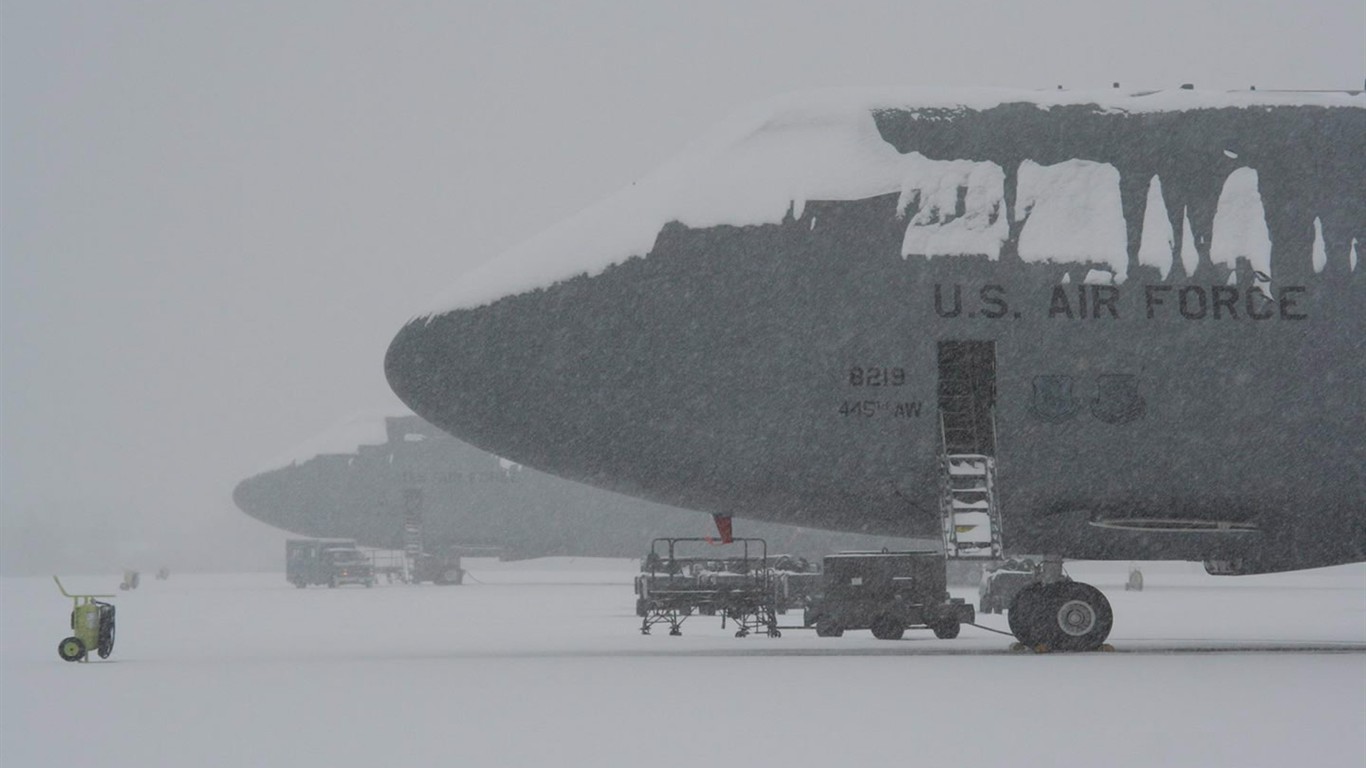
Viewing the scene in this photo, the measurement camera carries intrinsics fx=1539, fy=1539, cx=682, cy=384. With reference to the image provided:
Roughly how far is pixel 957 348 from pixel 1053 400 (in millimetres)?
1269

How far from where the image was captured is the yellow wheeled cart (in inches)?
720

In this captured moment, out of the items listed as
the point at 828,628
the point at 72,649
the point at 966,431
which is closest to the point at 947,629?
the point at 828,628

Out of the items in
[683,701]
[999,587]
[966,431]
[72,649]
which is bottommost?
[683,701]

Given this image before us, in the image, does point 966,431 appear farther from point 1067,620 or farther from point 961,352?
point 1067,620

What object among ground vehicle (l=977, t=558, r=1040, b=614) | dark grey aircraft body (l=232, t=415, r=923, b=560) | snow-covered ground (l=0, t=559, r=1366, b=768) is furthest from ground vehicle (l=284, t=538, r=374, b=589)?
snow-covered ground (l=0, t=559, r=1366, b=768)

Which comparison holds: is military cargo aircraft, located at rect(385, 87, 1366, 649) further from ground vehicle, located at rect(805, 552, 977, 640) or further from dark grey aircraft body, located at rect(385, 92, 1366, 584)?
ground vehicle, located at rect(805, 552, 977, 640)

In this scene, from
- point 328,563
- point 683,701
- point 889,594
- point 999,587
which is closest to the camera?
point 683,701

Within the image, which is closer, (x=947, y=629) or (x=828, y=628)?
(x=947, y=629)

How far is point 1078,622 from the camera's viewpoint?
17656mm

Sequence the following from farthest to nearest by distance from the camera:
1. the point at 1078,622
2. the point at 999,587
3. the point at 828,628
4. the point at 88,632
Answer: the point at 999,587 < the point at 828,628 < the point at 88,632 < the point at 1078,622

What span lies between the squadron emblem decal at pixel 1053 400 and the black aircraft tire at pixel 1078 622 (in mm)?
1940

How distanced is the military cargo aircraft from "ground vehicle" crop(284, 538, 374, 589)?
1659 inches

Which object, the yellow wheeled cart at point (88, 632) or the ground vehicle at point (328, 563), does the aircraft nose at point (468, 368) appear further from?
the ground vehicle at point (328, 563)

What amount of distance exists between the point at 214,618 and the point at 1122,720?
2467 centimetres
